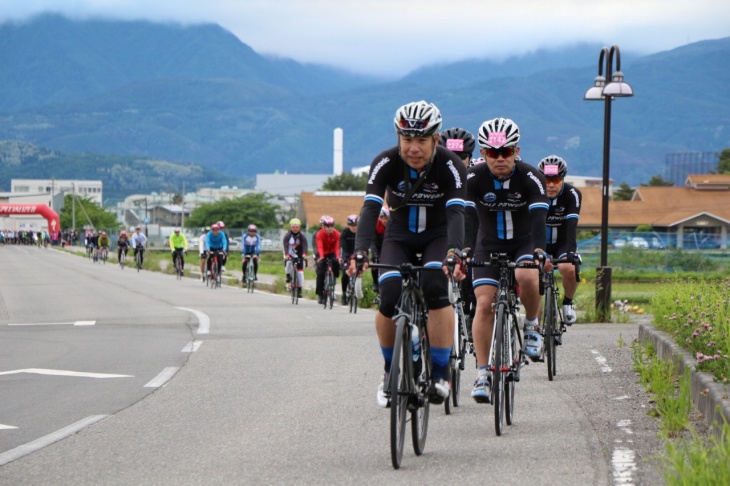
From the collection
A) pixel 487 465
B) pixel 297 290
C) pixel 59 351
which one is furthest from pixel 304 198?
pixel 487 465

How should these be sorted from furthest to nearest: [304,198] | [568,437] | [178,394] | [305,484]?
[304,198] → [178,394] → [568,437] → [305,484]

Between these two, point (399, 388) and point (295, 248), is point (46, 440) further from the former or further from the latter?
point (295, 248)

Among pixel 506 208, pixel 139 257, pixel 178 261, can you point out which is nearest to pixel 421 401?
pixel 506 208

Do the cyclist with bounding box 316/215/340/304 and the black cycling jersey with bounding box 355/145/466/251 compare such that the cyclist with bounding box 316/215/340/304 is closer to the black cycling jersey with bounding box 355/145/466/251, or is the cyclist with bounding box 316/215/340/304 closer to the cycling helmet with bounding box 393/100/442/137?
the black cycling jersey with bounding box 355/145/466/251

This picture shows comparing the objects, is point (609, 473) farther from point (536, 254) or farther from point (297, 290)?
point (297, 290)

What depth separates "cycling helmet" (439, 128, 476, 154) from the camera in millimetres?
11156

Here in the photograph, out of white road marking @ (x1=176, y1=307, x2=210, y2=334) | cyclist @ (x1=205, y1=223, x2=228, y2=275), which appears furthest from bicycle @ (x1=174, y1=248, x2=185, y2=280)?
white road marking @ (x1=176, y1=307, x2=210, y2=334)

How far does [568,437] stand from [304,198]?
120 m

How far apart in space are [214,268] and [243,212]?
102326 mm

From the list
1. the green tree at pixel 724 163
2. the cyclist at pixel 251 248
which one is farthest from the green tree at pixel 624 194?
the cyclist at pixel 251 248

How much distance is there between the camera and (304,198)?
127062mm

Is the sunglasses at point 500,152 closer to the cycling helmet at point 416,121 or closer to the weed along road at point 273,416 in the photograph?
the cycling helmet at point 416,121

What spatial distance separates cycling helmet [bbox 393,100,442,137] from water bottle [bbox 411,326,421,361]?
1.19 meters

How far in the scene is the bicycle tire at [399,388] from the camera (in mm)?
6652
